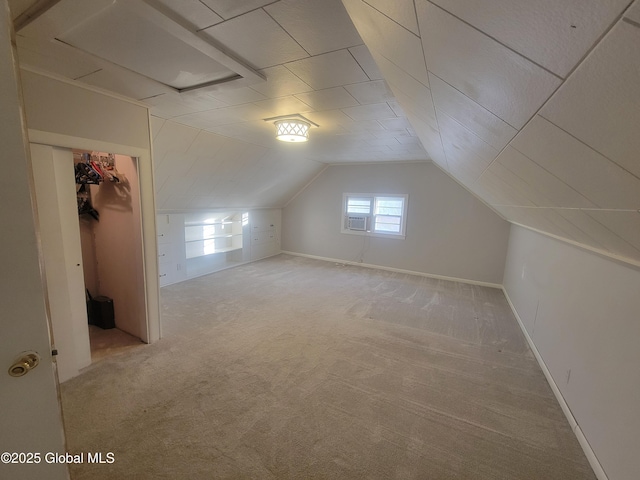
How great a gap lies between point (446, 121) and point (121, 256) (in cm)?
311

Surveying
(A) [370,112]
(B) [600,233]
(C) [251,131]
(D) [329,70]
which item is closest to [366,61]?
(D) [329,70]

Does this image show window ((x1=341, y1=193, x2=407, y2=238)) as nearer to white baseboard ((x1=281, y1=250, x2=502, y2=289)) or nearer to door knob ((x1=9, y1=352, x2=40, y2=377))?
white baseboard ((x1=281, y1=250, x2=502, y2=289))

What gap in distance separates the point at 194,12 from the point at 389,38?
0.87 meters

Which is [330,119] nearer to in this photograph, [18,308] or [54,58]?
[54,58]

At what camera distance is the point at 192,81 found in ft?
6.21

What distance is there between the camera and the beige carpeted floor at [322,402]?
1.48 meters

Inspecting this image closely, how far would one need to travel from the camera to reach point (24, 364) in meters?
0.72

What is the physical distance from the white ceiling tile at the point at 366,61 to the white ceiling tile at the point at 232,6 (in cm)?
53

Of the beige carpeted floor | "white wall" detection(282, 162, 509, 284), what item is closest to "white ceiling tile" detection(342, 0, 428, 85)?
the beige carpeted floor

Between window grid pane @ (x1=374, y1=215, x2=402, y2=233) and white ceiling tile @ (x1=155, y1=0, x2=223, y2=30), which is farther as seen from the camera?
window grid pane @ (x1=374, y1=215, x2=402, y2=233)

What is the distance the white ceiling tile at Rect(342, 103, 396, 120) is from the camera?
7.44ft

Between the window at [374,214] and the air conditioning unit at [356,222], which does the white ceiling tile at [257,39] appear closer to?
the window at [374,214]

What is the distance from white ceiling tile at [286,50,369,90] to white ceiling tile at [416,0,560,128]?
747 mm

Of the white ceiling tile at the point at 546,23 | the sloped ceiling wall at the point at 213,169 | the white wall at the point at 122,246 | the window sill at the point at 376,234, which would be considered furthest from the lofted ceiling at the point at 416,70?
the window sill at the point at 376,234
